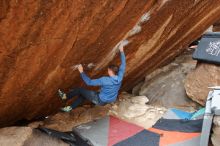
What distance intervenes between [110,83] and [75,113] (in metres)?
1.74

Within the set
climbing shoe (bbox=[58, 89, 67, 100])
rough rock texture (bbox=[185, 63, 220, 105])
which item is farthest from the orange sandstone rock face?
rough rock texture (bbox=[185, 63, 220, 105])

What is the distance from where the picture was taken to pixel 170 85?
853 cm

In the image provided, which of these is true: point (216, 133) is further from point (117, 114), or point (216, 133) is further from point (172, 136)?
point (117, 114)

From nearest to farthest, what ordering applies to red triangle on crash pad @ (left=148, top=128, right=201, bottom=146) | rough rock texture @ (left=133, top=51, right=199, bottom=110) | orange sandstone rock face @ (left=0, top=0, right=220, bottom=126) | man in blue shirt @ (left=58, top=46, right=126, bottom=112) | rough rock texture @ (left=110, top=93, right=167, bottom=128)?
1. orange sandstone rock face @ (left=0, top=0, right=220, bottom=126)
2. man in blue shirt @ (left=58, top=46, right=126, bottom=112)
3. red triangle on crash pad @ (left=148, top=128, right=201, bottom=146)
4. rough rock texture @ (left=110, top=93, right=167, bottom=128)
5. rough rock texture @ (left=133, top=51, right=199, bottom=110)

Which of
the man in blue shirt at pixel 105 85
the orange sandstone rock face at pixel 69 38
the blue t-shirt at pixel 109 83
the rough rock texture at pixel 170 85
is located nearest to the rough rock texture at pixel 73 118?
the orange sandstone rock face at pixel 69 38

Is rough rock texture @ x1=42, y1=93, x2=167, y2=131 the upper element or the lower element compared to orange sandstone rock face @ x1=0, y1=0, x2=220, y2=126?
lower

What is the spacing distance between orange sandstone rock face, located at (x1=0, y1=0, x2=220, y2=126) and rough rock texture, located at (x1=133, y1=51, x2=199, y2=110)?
69cm

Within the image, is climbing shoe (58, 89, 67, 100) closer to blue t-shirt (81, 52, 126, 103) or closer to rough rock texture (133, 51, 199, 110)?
blue t-shirt (81, 52, 126, 103)

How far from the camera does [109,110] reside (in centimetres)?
780

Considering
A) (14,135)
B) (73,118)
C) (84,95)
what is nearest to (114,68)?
(84,95)

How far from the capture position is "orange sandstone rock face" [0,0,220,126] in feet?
14.3

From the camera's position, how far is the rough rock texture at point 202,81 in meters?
7.55

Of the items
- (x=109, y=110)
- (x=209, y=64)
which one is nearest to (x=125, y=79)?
(x=109, y=110)

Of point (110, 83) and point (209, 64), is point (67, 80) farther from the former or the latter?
point (209, 64)
